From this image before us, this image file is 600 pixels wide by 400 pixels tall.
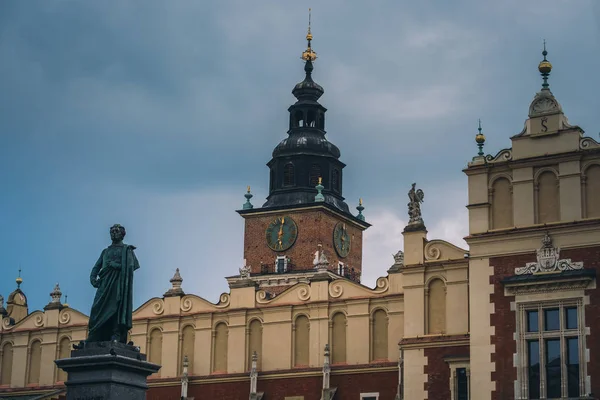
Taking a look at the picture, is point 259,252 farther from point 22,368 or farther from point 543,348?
point 543,348

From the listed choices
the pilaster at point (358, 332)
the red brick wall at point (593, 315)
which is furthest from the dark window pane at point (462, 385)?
the pilaster at point (358, 332)

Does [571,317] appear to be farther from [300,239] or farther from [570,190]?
[300,239]

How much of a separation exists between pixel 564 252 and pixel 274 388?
17259 mm

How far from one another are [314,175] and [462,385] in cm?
3714

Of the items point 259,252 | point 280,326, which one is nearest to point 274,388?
point 280,326

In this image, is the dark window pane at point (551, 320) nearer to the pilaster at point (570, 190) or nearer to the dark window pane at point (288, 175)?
the pilaster at point (570, 190)

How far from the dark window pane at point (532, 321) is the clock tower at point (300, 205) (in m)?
37.0

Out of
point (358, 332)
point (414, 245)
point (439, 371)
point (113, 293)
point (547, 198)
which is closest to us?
point (113, 293)

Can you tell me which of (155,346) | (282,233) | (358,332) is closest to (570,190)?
(358,332)

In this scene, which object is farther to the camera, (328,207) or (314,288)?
(328,207)

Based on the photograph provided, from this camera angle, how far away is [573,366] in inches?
1620

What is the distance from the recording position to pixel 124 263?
25.6m

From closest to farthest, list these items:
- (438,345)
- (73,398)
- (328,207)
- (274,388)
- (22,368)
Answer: (73,398)
(438,345)
(274,388)
(22,368)
(328,207)

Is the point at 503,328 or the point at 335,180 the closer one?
the point at 503,328
